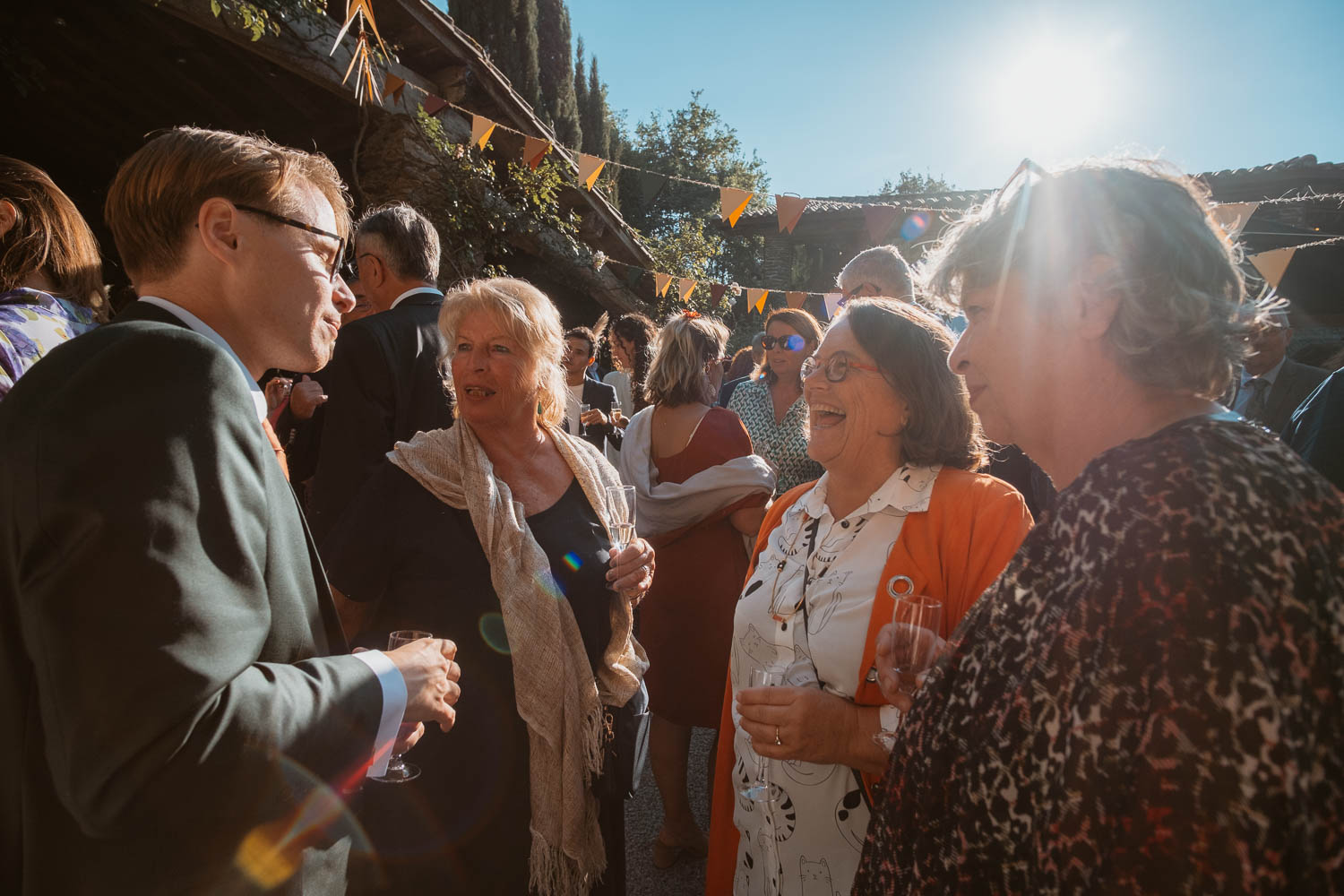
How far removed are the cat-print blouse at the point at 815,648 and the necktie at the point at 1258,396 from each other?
4745mm

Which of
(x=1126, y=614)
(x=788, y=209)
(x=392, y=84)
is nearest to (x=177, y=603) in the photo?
(x=1126, y=614)

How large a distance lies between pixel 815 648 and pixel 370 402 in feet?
6.98

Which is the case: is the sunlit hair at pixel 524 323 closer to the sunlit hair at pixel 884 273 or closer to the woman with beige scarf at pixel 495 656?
the woman with beige scarf at pixel 495 656

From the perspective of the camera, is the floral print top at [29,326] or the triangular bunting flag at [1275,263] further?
the triangular bunting flag at [1275,263]

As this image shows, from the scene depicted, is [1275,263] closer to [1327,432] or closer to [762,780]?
[1327,432]

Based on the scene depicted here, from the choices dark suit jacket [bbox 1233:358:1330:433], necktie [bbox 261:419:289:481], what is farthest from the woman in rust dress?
dark suit jacket [bbox 1233:358:1330:433]

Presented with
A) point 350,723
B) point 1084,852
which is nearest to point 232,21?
point 350,723

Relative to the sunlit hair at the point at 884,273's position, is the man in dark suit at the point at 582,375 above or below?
below

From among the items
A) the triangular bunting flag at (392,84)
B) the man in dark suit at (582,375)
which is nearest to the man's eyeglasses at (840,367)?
the man in dark suit at (582,375)

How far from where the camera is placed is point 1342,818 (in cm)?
81

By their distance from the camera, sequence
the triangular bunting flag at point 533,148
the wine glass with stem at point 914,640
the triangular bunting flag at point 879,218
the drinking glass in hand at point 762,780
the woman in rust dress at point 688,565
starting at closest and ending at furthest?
the wine glass with stem at point 914,640, the drinking glass in hand at point 762,780, the woman in rust dress at point 688,565, the triangular bunting flag at point 533,148, the triangular bunting flag at point 879,218

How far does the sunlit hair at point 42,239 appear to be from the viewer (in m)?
2.07

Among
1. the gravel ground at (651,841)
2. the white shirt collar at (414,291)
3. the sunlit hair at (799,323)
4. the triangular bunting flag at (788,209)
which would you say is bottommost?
the gravel ground at (651,841)

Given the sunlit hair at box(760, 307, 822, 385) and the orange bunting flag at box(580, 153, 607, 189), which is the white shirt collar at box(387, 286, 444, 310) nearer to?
the sunlit hair at box(760, 307, 822, 385)
